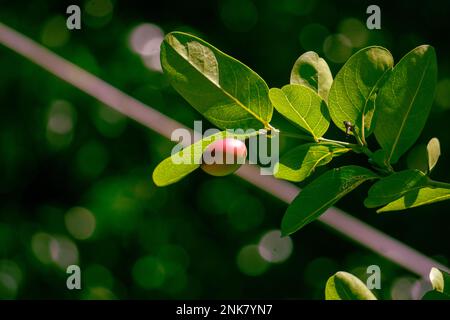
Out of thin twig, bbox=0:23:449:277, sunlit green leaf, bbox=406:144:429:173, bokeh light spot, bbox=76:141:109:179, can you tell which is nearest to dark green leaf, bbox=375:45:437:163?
thin twig, bbox=0:23:449:277

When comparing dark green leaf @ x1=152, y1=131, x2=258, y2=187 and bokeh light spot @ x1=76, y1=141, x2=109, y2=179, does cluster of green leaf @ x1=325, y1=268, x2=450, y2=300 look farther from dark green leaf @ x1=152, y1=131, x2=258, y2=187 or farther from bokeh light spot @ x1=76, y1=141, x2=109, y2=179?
bokeh light spot @ x1=76, y1=141, x2=109, y2=179

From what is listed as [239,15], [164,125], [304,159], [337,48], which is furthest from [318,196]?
[239,15]

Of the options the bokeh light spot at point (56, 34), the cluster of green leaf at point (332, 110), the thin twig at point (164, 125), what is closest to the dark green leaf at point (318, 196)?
the cluster of green leaf at point (332, 110)

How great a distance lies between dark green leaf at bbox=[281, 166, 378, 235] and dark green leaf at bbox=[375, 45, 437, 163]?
50mm

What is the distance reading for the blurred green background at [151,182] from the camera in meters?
1.84

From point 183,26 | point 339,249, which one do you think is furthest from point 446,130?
point 183,26

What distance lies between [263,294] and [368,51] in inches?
56.1

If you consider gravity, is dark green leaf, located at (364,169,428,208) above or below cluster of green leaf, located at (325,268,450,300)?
above

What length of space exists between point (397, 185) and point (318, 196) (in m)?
0.06

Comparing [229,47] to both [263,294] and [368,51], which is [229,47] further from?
[368,51]

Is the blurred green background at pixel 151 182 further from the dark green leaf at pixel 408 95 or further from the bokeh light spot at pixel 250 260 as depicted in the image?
the dark green leaf at pixel 408 95

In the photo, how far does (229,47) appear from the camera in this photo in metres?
2.00

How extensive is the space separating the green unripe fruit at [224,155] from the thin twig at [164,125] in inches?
46.5

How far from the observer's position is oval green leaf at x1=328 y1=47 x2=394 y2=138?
0.57 m
